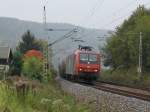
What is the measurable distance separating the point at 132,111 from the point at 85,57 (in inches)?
1302

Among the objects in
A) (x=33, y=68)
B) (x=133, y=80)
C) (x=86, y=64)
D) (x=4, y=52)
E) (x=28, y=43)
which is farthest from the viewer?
(x=28, y=43)

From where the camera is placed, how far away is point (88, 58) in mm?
50125

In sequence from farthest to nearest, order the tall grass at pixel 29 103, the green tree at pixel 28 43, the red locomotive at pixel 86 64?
the green tree at pixel 28 43 → the red locomotive at pixel 86 64 → the tall grass at pixel 29 103

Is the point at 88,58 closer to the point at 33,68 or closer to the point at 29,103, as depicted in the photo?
the point at 33,68

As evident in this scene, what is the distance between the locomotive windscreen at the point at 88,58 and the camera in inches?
1961

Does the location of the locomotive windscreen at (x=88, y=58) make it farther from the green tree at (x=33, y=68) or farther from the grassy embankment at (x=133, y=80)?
the green tree at (x=33, y=68)

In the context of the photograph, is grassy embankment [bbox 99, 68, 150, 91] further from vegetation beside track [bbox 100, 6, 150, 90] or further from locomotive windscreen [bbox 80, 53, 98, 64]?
locomotive windscreen [bbox 80, 53, 98, 64]

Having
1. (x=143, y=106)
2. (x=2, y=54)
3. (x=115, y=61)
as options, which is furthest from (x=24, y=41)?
(x=143, y=106)

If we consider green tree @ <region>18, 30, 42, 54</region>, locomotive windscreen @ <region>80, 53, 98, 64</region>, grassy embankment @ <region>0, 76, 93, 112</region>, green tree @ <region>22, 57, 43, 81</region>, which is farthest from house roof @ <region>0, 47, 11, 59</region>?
grassy embankment @ <region>0, 76, 93, 112</region>

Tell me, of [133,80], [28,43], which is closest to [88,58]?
[133,80]

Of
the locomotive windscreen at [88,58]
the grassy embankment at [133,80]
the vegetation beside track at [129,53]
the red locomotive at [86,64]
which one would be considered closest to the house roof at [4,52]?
the vegetation beside track at [129,53]

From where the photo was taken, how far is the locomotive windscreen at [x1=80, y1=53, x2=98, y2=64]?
163ft

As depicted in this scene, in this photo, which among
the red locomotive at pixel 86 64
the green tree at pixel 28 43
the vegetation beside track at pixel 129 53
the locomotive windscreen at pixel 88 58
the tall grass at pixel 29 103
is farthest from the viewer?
the green tree at pixel 28 43

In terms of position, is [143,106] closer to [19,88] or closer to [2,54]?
[19,88]
